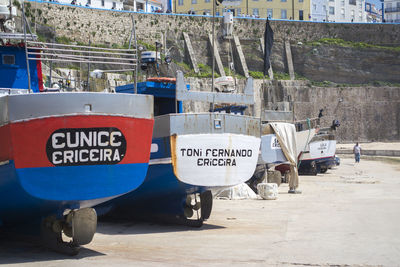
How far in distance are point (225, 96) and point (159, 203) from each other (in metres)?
2.38

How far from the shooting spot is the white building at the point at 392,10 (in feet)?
355

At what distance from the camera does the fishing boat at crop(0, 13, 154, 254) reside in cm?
818

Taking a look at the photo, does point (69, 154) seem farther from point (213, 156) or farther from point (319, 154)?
point (319, 154)

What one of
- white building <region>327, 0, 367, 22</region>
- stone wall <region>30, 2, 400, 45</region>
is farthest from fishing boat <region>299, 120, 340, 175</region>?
white building <region>327, 0, 367, 22</region>

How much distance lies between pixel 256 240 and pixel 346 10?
83.9 metres

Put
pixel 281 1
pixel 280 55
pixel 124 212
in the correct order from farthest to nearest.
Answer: pixel 281 1 → pixel 280 55 → pixel 124 212

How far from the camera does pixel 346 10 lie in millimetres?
89625

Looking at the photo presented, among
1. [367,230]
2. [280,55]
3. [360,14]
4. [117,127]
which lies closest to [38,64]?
→ [117,127]

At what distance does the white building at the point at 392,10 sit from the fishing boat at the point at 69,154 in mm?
106634

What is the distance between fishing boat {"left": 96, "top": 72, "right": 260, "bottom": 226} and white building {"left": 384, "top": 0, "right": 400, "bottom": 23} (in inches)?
4060

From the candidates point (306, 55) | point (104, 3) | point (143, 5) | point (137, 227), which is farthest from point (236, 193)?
point (143, 5)

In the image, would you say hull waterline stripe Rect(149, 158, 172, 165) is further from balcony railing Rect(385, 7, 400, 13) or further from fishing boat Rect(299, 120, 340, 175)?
balcony railing Rect(385, 7, 400, 13)

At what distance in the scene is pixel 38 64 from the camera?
41.8ft

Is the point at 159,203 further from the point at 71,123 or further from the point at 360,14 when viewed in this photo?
the point at 360,14
